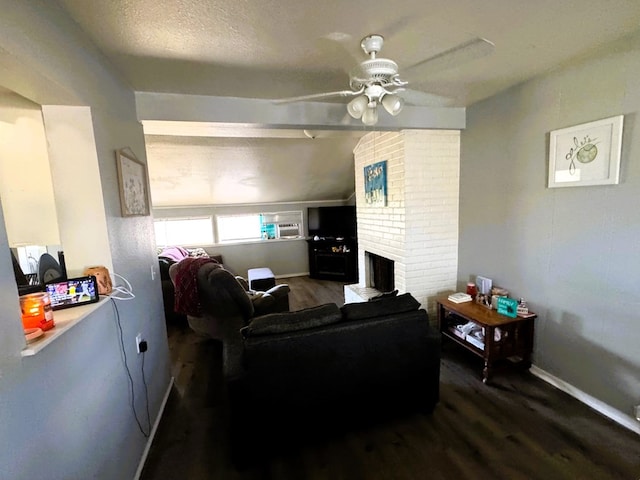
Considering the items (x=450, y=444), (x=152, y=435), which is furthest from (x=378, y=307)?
(x=152, y=435)

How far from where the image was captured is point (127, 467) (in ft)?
5.30

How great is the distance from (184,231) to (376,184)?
4250 millimetres

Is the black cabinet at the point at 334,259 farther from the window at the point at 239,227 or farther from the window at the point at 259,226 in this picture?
the window at the point at 239,227

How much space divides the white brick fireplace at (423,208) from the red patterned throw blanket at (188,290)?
7.16 ft

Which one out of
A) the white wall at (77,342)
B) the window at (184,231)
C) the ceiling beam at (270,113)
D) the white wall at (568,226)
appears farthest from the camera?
the window at (184,231)

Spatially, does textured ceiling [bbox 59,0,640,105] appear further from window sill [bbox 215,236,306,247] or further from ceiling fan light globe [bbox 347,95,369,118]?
window sill [bbox 215,236,306,247]

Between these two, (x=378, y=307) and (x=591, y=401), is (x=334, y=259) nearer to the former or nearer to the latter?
(x=378, y=307)

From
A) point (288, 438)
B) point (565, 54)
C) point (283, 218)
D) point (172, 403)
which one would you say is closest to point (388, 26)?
point (565, 54)

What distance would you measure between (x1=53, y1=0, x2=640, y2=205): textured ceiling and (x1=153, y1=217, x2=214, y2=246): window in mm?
4085

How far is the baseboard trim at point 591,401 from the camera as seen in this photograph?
193cm

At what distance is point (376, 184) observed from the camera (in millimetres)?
3682

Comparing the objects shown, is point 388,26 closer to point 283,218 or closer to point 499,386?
point 499,386

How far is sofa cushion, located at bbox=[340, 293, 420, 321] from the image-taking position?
1.92 metres

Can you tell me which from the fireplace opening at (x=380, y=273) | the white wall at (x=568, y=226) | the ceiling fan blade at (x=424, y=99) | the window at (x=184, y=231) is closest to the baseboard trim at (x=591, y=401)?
the white wall at (x=568, y=226)
